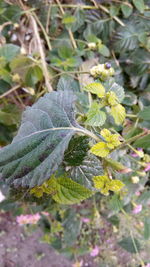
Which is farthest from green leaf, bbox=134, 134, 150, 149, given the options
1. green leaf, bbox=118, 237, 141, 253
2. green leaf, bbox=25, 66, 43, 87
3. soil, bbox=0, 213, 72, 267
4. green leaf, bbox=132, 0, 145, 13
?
soil, bbox=0, 213, 72, 267

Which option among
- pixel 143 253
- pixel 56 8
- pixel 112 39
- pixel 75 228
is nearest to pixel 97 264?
pixel 143 253

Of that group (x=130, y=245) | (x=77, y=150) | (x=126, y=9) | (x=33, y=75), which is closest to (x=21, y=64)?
(x=33, y=75)

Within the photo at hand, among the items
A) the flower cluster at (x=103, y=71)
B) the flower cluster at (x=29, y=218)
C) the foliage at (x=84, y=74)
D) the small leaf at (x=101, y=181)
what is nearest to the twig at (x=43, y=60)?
the foliage at (x=84, y=74)

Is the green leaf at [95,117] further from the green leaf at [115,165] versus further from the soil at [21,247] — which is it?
the soil at [21,247]

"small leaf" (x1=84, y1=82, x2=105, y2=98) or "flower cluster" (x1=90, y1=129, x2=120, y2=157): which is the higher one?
"small leaf" (x1=84, y1=82, x2=105, y2=98)

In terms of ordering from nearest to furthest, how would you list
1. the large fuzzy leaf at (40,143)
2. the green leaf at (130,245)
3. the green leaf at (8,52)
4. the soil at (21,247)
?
the large fuzzy leaf at (40,143) < the green leaf at (8,52) < the green leaf at (130,245) < the soil at (21,247)

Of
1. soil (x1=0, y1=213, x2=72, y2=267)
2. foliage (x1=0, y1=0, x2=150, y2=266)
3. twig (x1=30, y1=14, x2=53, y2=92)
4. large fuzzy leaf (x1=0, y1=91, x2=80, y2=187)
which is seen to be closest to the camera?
large fuzzy leaf (x1=0, y1=91, x2=80, y2=187)

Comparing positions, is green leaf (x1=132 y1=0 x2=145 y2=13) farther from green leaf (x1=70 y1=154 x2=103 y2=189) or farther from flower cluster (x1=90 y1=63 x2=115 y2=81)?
green leaf (x1=70 y1=154 x2=103 y2=189)

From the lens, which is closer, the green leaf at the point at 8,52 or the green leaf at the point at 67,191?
the green leaf at the point at 67,191
